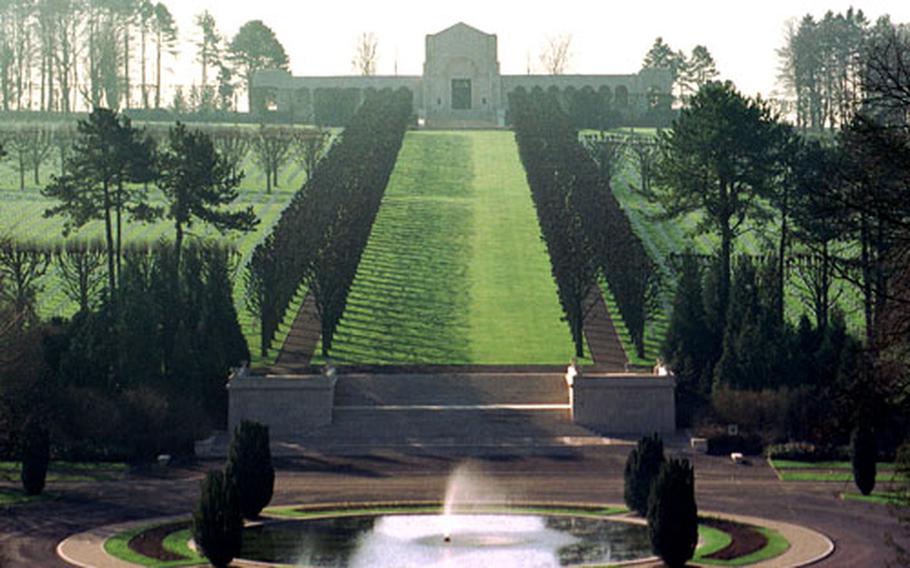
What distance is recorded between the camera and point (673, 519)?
4778 centimetres

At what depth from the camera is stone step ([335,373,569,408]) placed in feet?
247

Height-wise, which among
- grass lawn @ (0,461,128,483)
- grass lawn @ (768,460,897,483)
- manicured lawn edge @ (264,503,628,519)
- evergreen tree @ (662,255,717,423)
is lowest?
manicured lawn edge @ (264,503,628,519)

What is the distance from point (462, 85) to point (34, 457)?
13119 cm

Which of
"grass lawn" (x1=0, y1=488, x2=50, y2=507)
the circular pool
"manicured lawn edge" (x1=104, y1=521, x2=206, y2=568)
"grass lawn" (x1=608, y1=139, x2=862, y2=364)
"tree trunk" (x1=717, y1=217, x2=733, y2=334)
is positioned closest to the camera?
the circular pool

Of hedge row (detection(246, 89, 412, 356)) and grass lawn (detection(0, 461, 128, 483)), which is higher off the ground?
hedge row (detection(246, 89, 412, 356))

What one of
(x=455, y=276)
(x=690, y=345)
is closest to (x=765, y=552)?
(x=690, y=345)

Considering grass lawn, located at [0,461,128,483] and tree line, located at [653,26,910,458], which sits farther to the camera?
grass lawn, located at [0,461,128,483]

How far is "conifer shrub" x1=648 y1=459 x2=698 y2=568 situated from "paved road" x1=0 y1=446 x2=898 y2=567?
4.89 meters

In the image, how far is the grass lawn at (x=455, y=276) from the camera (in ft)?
278

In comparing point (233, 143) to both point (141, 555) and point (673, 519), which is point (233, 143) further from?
point (673, 519)

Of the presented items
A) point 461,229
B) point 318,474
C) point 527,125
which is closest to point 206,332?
point 318,474

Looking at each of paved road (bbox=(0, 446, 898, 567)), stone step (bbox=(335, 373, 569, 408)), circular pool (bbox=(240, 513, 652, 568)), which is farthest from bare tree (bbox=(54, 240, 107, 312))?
circular pool (bbox=(240, 513, 652, 568))

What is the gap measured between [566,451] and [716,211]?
2296 cm

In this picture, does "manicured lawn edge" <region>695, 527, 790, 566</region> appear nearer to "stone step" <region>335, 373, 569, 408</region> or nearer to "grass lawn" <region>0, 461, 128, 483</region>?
"stone step" <region>335, 373, 569, 408</region>
